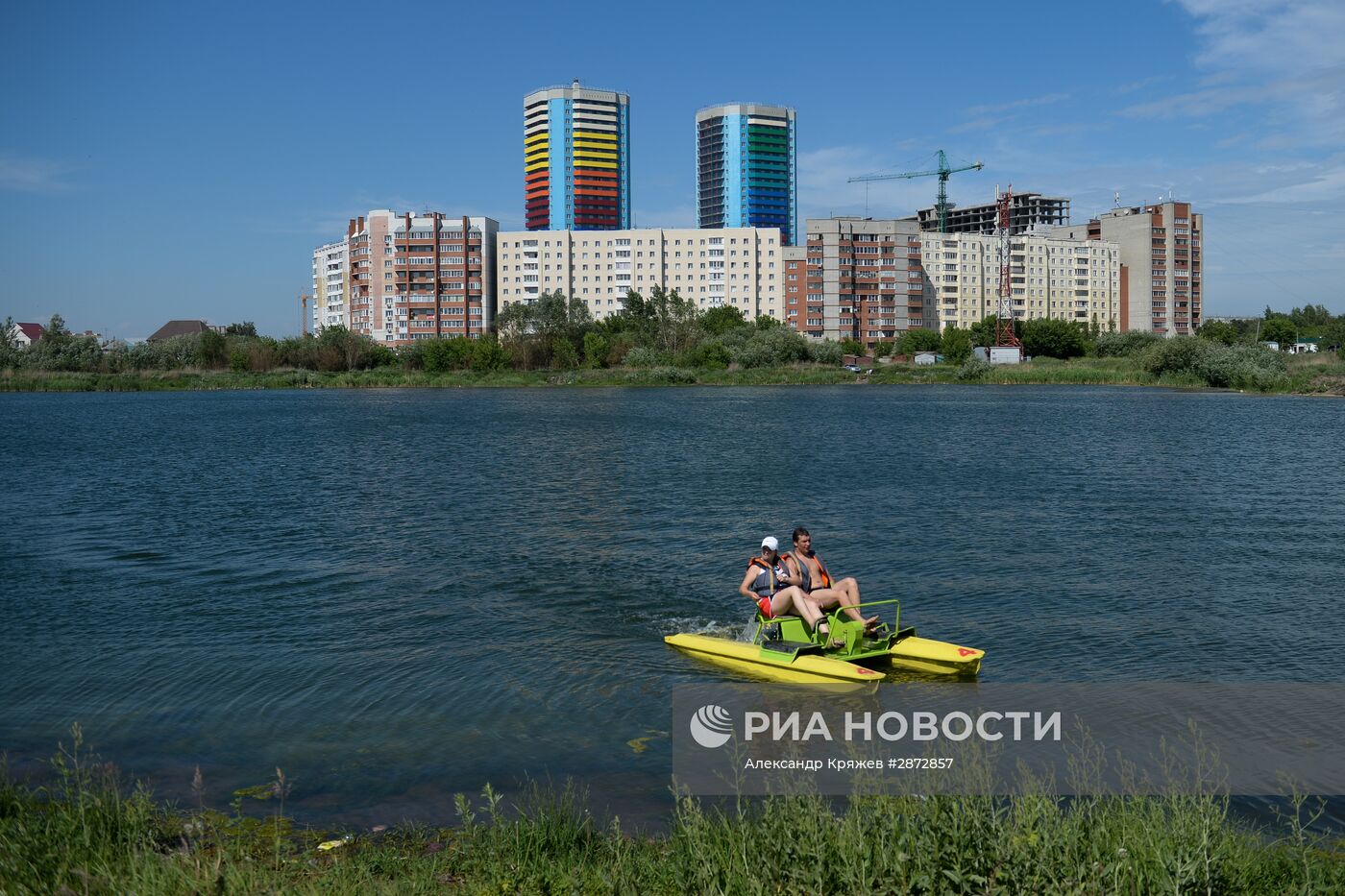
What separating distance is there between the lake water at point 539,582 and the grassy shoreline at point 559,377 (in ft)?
240

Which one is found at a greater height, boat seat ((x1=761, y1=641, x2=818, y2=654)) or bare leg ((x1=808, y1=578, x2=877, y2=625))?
bare leg ((x1=808, y1=578, x2=877, y2=625))

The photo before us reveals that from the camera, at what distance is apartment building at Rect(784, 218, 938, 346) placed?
570 ft

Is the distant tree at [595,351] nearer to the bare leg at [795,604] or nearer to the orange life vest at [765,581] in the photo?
the orange life vest at [765,581]

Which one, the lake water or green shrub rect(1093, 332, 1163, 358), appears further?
green shrub rect(1093, 332, 1163, 358)

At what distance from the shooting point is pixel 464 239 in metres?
171

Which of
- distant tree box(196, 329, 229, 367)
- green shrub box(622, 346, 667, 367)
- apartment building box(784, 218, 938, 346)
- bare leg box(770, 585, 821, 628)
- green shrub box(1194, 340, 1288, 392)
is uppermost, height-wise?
apartment building box(784, 218, 938, 346)

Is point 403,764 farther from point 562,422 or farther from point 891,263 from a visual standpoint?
point 891,263

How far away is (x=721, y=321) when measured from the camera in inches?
6058

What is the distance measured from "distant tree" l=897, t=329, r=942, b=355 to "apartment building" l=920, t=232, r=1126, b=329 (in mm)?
25841

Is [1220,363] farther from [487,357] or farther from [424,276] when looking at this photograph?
[424,276]

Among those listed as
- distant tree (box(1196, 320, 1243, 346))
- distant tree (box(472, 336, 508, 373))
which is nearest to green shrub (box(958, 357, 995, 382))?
distant tree (box(472, 336, 508, 373))

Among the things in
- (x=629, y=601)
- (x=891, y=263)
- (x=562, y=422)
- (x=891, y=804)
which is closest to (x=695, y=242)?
(x=891, y=263)

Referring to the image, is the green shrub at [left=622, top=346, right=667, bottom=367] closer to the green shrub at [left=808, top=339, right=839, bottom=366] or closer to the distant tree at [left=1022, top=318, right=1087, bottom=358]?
the green shrub at [left=808, top=339, right=839, bottom=366]

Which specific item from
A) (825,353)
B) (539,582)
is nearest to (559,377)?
(825,353)
